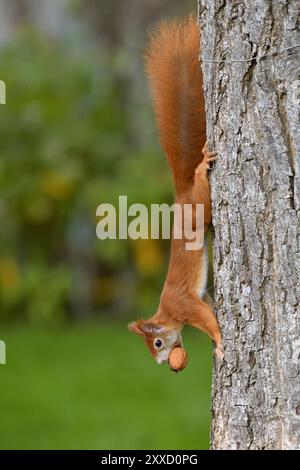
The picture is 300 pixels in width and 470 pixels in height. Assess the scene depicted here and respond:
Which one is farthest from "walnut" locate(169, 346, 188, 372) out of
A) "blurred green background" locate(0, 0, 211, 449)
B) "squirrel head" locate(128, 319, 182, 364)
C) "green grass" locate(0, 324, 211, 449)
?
"blurred green background" locate(0, 0, 211, 449)

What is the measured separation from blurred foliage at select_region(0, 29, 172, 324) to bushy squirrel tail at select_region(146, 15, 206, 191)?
313 cm

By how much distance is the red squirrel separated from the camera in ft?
8.61

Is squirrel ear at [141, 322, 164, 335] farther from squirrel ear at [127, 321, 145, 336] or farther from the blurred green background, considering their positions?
the blurred green background

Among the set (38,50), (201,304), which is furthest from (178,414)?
(38,50)

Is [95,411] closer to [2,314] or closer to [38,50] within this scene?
[2,314]

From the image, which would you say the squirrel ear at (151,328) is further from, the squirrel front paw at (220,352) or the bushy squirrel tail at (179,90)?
the bushy squirrel tail at (179,90)

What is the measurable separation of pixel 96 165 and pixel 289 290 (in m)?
4.17

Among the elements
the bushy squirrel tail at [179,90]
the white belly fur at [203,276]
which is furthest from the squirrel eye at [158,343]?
the bushy squirrel tail at [179,90]

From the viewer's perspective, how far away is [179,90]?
2.69 meters

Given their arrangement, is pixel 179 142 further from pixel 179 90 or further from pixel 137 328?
pixel 137 328

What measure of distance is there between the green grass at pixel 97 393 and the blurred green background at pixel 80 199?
2 centimetres

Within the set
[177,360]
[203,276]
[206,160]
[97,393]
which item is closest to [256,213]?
[206,160]

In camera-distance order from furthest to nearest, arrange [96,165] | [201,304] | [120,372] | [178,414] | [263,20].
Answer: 1. [96,165]
2. [120,372]
3. [178,414]
4. [201,304]
5. [263,20]

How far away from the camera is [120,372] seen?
17.3 ft
